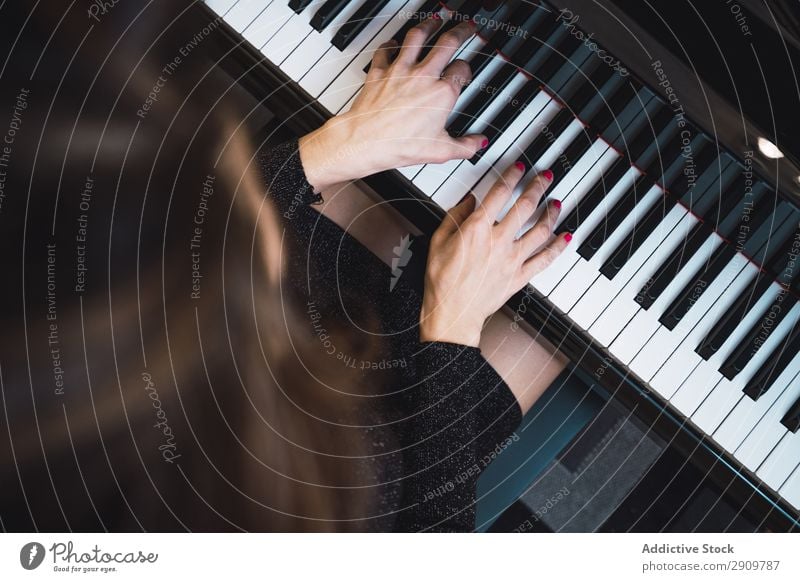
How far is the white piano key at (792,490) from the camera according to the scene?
0.98m

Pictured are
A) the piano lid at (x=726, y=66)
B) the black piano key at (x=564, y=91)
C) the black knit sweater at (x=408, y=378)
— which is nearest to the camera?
the piano lid at (x=726, y=66)

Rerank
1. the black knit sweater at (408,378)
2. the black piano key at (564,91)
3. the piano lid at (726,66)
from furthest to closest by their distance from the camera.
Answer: the black knit sweater at (408,378) → the black piano key at (564,91) → the piano lid at (726,66)

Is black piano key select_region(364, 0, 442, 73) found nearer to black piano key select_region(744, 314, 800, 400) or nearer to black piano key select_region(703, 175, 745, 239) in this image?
black piano key select_region(703, 175, 745, 239)

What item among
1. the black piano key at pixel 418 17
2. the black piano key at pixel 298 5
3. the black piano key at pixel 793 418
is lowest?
the black piano key at pixel 793 418

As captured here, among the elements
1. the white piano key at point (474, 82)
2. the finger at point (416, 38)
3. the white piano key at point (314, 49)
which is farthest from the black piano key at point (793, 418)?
the white piano key at point (314, 49)

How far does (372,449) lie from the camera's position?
1104 mm

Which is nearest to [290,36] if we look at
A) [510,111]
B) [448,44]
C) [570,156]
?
[448,44]

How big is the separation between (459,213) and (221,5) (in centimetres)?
54

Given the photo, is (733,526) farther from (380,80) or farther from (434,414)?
(380,80)

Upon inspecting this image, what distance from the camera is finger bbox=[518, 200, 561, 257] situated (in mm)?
963

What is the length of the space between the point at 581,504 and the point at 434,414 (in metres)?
0.46

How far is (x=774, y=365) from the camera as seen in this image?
3.11ft

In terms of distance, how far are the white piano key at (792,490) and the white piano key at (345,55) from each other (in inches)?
37.4

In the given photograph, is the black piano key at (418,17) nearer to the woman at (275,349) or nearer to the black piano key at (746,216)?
the woman at (275,349)
